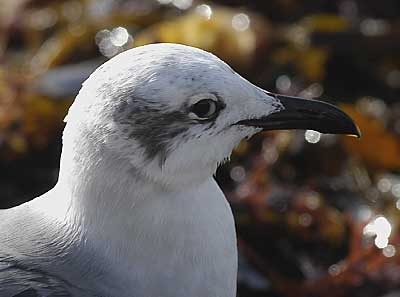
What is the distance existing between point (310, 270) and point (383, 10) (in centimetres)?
110

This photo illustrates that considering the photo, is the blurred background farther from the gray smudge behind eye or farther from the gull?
the gray smudge behind eye

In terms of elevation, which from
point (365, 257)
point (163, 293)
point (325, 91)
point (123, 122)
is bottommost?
point (163, 293)

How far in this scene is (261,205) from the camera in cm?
275

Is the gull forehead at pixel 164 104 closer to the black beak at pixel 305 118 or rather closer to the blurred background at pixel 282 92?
the black beak at pixel 305 118

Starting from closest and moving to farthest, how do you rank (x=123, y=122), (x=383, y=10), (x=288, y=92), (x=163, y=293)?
(x=123, y=122) < (x=163, y=293) < (x=288, y=92) < (x=383, y=10)

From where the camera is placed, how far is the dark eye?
179 cm

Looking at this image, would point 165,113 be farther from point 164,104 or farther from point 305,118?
point 305,118

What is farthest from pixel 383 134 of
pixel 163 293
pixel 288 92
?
pixel 163 293

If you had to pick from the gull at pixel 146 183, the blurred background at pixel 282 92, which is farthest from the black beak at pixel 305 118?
the blurred background at pixel 282 92

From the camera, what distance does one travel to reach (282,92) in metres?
3.03

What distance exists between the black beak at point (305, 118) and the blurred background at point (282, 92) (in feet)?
2.42

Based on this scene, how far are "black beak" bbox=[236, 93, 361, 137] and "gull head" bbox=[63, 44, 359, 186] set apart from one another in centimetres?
3

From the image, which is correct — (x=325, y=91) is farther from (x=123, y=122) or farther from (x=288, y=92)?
(x=123, y=122)

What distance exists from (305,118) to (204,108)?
0.22 metres
